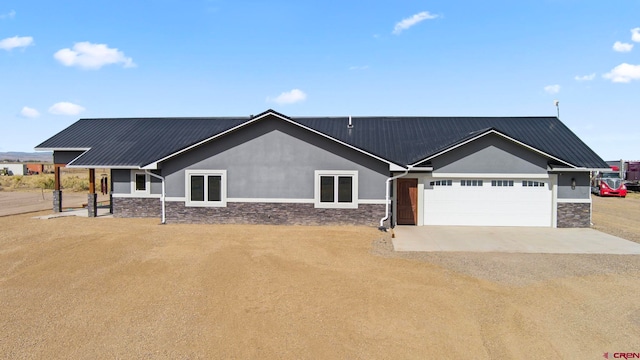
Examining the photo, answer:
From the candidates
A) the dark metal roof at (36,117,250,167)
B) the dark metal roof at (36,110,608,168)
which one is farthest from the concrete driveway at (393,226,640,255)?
the dark metal roof at (36,117,250,167)

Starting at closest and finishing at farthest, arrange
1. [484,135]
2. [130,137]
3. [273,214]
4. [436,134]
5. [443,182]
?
1. [273,214]
2. [484,135]
3. [443,182]
4. [436,134]
5. [130,137]

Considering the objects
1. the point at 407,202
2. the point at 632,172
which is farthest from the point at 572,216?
the point at 632,172

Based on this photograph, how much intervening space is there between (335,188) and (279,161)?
8.71 ft

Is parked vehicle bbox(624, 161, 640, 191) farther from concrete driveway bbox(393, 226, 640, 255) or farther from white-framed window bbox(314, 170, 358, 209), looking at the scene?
white-framed window bbox(314, 170, 358, 209)

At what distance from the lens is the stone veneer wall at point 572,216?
16844 mm

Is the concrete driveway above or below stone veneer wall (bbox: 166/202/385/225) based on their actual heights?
below

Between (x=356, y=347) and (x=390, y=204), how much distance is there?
34.1ft

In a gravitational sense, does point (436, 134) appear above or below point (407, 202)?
above

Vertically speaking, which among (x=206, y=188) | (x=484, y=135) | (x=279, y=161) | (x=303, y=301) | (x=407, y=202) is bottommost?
(x=303, y=301)

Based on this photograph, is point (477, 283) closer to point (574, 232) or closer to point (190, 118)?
point (574, 232)

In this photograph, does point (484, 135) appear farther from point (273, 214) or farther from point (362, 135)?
point (273, 214)

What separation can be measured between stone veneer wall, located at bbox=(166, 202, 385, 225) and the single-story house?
0.04 meters

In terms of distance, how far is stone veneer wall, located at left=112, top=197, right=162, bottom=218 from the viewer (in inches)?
727

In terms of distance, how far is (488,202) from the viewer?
17.1 metres
